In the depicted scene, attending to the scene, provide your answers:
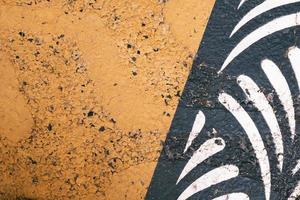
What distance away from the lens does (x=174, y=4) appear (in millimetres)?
2494

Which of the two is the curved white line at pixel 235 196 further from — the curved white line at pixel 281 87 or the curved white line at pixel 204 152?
the curved white line at pixel 281 87

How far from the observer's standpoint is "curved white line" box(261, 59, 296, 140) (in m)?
2.46

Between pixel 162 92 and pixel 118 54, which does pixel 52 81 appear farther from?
pixel 162 92

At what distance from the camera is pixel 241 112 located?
2.48 m

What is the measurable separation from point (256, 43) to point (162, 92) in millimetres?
570

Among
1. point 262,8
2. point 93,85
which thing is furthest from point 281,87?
point 93,85

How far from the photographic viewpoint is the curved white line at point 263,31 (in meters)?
2.46

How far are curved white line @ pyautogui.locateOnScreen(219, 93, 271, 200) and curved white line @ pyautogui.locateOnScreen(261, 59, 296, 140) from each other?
0.18 metres

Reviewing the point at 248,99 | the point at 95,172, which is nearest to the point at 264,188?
the point at 248,99

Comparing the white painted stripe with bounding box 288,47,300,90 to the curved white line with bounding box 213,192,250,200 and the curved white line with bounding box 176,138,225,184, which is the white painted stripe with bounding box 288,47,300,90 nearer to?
the curved white line with bounding box 176,138,225,184

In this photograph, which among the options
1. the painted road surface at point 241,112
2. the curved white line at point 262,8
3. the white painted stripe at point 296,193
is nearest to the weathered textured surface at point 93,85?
the painted road surface at point 241,112

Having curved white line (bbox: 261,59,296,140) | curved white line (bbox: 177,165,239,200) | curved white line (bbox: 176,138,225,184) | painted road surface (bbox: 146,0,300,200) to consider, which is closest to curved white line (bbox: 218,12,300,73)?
painted road surface (bbox: 146,0,300,200)

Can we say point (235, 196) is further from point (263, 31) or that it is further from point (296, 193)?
point (263, 31)

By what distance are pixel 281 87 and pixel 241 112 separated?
0.82ft
